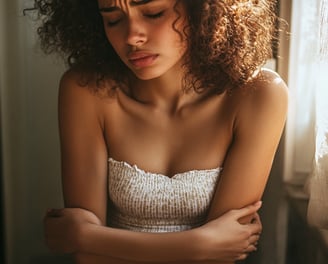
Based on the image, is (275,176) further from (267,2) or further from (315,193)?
(267,2)

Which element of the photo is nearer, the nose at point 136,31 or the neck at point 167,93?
the nose at point 136,31

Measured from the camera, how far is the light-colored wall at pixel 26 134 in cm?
136

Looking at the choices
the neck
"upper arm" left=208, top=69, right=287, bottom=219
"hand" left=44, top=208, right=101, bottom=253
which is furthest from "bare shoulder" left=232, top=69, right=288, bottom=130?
"hand" left=44, top=208, right=101, bottom=253

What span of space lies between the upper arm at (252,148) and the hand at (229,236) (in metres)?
0.02

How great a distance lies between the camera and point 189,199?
1.07m

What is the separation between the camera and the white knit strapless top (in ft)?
3.50

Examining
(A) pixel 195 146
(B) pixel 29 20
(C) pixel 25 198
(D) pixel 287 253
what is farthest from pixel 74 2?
(D) pixel 287 253

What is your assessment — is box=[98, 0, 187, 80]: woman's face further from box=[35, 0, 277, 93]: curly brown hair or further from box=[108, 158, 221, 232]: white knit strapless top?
box=[108, 158, 221, 232]: white knit strapless top

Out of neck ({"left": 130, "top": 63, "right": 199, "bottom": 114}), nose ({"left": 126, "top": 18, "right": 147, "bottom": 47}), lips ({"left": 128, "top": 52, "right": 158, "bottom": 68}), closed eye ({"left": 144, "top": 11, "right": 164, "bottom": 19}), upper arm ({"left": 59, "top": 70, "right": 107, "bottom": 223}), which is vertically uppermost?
closed eye ({"left": 144, "top": 11, "right": 164, "bottom": 19})

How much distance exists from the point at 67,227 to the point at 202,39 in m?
0.47

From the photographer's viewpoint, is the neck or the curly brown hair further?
the neck

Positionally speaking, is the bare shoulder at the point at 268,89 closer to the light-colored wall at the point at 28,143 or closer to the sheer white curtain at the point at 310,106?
the sheer white curtain at the point at 310,106

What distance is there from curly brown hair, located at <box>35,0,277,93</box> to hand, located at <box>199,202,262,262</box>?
0.27 meters

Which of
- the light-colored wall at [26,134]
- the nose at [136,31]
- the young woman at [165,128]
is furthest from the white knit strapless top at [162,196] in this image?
the light-colored wall at [26,134]
